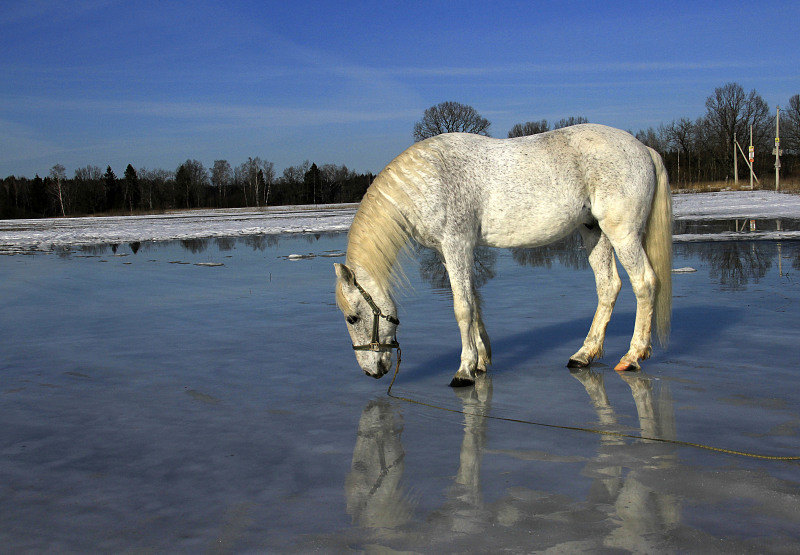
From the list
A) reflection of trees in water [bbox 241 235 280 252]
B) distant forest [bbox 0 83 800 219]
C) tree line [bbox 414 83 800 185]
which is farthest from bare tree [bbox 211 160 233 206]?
reflection of trees in water [bbox 241 235 280 252]

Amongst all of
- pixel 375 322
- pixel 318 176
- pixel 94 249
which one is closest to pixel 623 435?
pixel 375 322

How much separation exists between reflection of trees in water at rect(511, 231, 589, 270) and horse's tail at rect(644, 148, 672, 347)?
5026 millimetres

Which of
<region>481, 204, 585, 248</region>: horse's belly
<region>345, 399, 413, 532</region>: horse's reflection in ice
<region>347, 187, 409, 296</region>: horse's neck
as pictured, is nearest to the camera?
<region>345, 399, 413, 532</region>: horse's reflection in ice

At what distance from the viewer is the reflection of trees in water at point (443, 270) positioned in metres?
9.12

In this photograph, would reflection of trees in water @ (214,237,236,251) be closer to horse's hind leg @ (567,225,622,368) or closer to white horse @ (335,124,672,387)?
white horse @ (335,124,672,387)

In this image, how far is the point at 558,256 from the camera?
39.2ft

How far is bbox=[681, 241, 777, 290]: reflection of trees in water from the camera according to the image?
8133 mm

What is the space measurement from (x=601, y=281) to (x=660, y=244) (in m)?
0.53

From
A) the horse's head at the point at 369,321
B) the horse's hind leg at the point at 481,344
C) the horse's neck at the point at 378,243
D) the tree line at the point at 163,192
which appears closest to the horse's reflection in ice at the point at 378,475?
the horse's head at the point at 369,321

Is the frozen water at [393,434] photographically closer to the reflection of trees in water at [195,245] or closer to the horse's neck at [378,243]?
the horse's neck at [378,243]

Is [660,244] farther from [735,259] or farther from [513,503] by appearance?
[735,259]

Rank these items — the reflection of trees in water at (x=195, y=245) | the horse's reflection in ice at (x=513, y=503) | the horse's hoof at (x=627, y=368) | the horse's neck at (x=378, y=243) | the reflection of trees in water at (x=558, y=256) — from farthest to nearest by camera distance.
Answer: the reflection of trees in water at (x=195, y=245)
the reflection of trees in water at (x=558, y=256)
the horse's hoof at (x=627, y=368)
the horse's neck at (x=378, y=243)
the horse's reflection in ice at (x=513, y=503)

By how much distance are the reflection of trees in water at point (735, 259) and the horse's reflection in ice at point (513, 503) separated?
5428 millimetres

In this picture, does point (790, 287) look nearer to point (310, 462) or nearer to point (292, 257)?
point (310, 462)
